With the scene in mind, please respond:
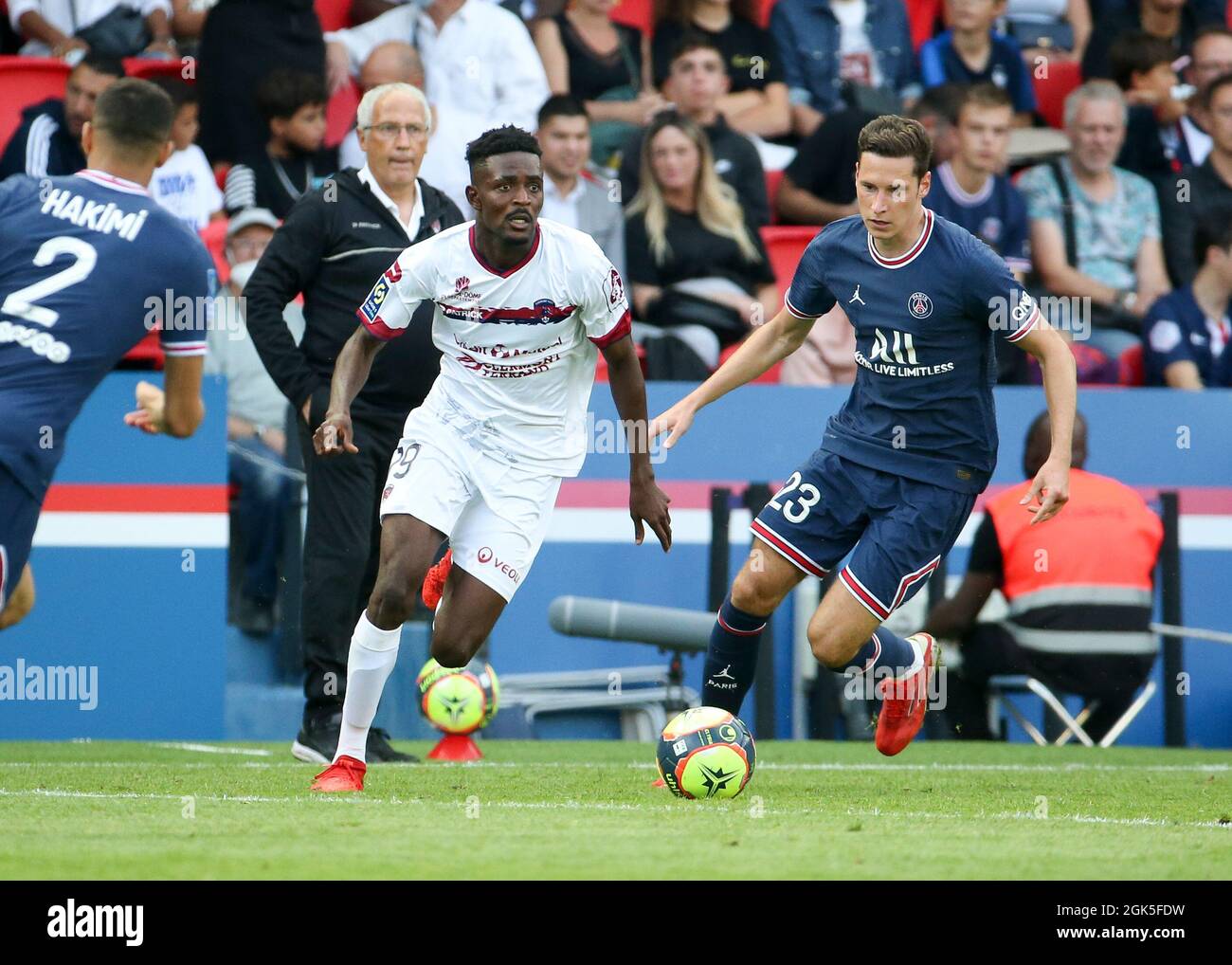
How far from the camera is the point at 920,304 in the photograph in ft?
21.4

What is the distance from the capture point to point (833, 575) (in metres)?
9.86

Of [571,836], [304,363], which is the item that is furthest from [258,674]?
[571,836]

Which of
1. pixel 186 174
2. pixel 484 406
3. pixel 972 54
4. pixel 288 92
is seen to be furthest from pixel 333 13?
pixel 484 406

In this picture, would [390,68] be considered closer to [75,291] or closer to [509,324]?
[509,324]

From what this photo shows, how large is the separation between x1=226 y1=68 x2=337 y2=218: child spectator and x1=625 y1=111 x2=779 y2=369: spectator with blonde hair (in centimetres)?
188

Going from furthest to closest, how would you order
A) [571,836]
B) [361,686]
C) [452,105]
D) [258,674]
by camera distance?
1. [452,105]
2. [258,674]
3. [361,686]
4. [571,836]

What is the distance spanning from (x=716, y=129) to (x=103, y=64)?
3.57 m

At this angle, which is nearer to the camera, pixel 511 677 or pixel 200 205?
pixel 511 677

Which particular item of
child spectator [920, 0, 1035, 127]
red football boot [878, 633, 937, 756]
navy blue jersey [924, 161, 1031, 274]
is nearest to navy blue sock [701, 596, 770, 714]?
red football boot [878, 633, 937, 756]

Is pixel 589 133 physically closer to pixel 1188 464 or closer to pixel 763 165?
pixel 763 165

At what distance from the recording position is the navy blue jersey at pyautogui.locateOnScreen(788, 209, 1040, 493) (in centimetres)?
650

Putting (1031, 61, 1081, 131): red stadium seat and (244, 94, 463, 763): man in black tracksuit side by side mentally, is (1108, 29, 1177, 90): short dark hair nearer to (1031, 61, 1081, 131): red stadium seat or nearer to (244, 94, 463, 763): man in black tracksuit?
(1031, 61, 1081, 131): red stadium seat
